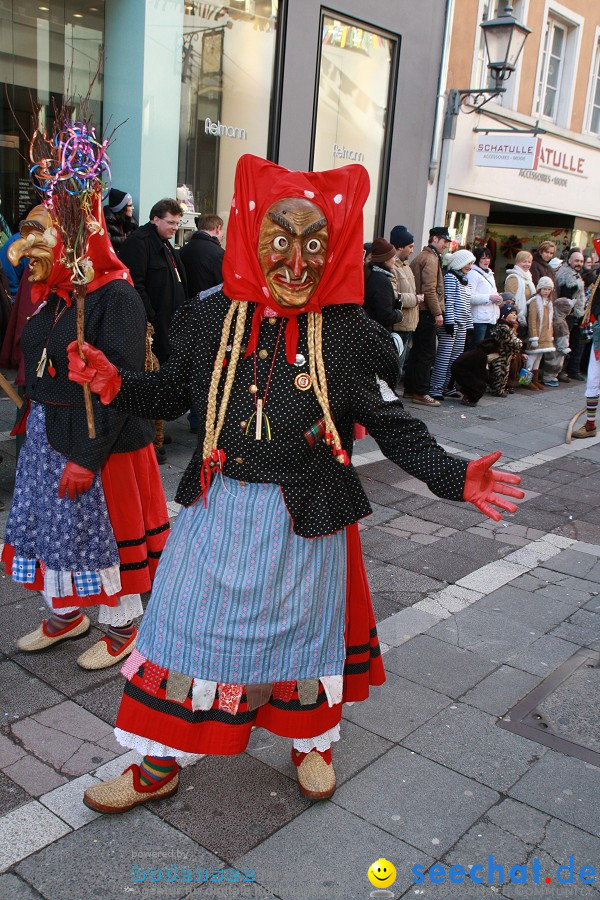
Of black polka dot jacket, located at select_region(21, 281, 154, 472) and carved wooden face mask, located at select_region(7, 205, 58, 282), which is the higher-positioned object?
carved wooden face mask, located at select_region(7, 205, 58, 282)

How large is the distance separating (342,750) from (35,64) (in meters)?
7.59

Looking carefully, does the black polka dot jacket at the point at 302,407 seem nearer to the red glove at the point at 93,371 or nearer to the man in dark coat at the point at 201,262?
the red glove at the point at 93,371


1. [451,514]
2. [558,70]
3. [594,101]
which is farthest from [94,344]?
[594,101]

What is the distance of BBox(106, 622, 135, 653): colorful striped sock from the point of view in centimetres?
365

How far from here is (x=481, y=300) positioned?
34.5 feet

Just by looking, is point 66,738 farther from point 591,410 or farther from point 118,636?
point 591,410

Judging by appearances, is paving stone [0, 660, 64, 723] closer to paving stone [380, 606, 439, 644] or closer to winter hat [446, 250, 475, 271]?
paving stone [380, 606, 439, 644]

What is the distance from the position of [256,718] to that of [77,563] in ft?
3.46

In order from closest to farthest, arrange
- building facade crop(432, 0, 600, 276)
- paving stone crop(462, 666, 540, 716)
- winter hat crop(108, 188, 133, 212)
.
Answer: paving stone crop(462, 666, 540, 716), winter hat crop(108, 188, 133, 212), building facade crop(432, 0, 600, 276)

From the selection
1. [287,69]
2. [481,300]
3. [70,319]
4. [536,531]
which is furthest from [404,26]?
[70,319]

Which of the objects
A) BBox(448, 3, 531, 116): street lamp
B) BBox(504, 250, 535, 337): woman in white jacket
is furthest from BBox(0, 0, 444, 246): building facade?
BBox(504, 250, 535, 337): woman in white jacket

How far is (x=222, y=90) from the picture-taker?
9578mm

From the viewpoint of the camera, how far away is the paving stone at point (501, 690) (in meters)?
3.54

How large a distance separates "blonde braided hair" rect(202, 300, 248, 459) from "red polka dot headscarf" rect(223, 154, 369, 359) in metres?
0.05
